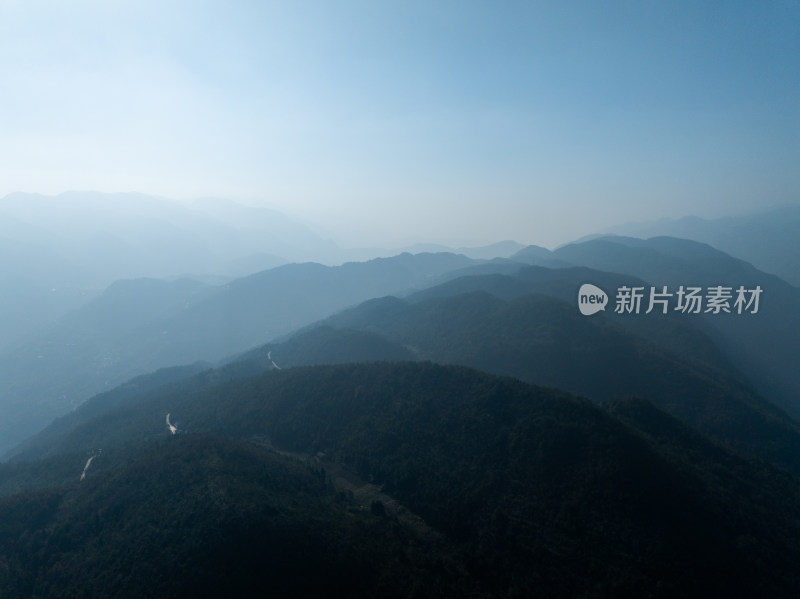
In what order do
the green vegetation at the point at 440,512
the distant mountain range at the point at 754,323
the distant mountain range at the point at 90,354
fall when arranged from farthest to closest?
the distant mountain range at the point at 90,354 → the distant mountain range at the point at 754,323 → the green vegetation at the point at 440,512

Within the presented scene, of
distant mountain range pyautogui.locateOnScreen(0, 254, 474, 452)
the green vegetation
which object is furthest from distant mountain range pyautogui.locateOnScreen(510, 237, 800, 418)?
distant mountain range pyautogui.locateOnScreen(0, 254, 474, 452)

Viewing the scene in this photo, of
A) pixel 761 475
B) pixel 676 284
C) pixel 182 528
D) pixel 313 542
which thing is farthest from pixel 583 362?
pixel 676 284

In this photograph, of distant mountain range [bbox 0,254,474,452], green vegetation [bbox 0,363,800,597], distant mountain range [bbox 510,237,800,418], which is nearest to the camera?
green vegetation [bbox 0,363,800,597]

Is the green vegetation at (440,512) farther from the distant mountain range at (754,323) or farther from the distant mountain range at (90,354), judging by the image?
the distant mountain range at (90,354)

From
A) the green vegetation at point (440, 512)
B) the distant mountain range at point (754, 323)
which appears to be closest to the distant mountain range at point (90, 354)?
the green vegetation at point (440, 512)

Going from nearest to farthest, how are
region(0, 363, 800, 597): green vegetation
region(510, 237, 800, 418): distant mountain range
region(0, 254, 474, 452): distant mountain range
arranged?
region(0, 363, 800, 597): green vegetation → region(510, 237, 800, 418): distant mountain range → region(0, 254, 474, 452): distant mountain range

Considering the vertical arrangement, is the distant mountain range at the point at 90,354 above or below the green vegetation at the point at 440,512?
below

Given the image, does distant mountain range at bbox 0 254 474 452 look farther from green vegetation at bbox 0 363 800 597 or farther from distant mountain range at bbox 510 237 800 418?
distant mountain range at bbox 510 237 800 418

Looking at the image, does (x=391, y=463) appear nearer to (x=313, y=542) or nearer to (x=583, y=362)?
(x=313, y=542)

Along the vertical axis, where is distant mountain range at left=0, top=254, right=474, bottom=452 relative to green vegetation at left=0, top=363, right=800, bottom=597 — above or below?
below

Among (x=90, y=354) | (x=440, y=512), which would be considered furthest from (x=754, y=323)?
(x=90, y=354)

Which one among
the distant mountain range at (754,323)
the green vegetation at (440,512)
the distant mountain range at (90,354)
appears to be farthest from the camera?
the distant mountain range at (90,354)
